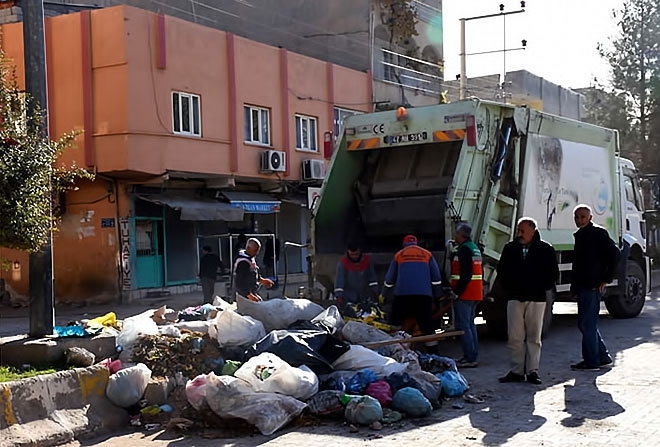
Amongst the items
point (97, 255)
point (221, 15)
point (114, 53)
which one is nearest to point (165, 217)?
point (97, 255)

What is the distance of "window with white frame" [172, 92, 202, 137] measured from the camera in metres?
18.5

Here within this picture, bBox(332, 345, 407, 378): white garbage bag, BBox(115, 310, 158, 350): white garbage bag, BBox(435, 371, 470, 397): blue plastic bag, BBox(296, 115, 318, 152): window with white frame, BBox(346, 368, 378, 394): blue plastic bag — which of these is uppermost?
BBox(296, 115, 318, 152): window with white frame

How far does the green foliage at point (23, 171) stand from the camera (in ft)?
20.3

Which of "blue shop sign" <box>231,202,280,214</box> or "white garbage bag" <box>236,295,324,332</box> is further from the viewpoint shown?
"blue shop sign" <box>231,202,280,214</box>

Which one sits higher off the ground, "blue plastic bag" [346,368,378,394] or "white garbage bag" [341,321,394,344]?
"white garbage bag" [341,321,394,344]

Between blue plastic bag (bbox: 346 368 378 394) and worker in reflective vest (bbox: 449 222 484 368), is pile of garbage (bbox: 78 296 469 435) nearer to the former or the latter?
blue plastic bag (bbox: 346 368 378 394)

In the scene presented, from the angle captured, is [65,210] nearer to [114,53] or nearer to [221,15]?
[114,53]

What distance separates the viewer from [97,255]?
18.4 meters

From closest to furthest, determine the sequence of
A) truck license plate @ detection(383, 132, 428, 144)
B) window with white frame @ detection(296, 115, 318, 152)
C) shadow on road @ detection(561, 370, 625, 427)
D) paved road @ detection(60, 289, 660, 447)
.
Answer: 1. paved road @ detection(60, 289, 660, 447)
2. shadow on road @ detection(561, 370, 625, 427)
3. truck license plate @ detection(383, 132, 428, 144)
4. window with white frame @ detection(296, 115, 318, 152)

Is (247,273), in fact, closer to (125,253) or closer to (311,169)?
(125,253)

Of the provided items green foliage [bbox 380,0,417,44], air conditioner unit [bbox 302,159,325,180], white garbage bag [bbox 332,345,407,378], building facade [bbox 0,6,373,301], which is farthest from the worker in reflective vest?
green foliage [bbox 380,0,417,44]

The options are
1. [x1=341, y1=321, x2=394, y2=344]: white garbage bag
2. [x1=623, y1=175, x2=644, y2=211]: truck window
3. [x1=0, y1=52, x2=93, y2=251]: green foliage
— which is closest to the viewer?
[x1=0, y1=52, x2=93, y2=251]: green foliage

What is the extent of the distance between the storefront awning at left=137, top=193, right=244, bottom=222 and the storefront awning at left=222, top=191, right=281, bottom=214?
26 cm

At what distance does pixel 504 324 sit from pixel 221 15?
1669 cm
